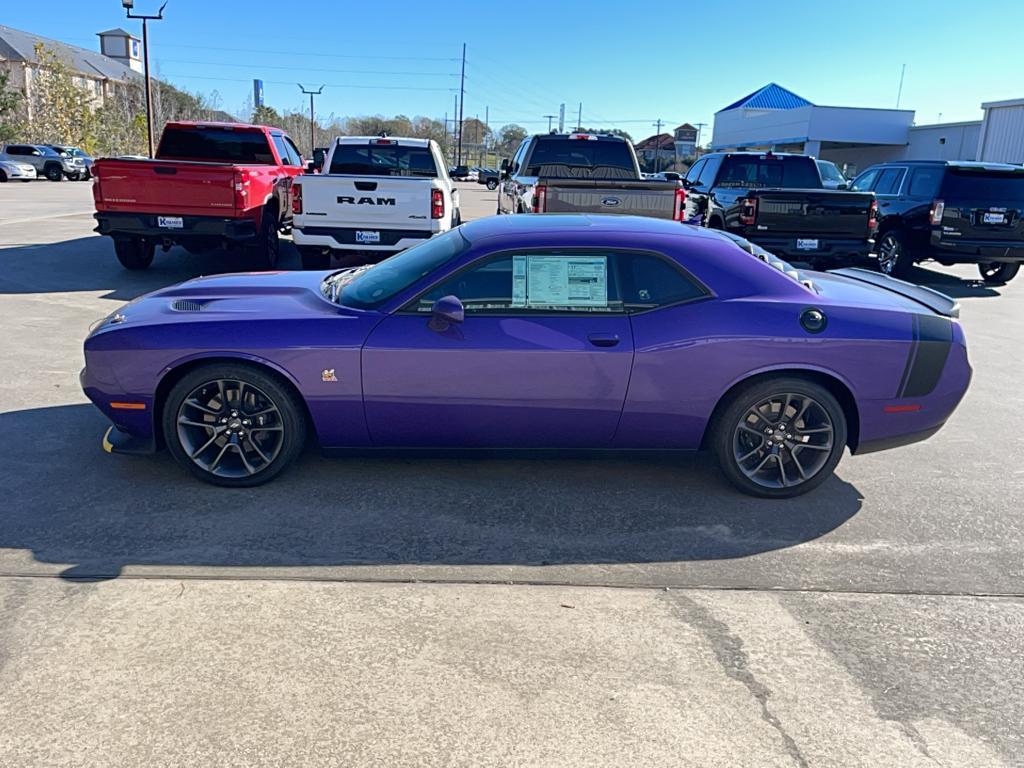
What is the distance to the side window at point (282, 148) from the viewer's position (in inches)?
502

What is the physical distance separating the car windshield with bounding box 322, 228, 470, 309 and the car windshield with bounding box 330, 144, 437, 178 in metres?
7.20

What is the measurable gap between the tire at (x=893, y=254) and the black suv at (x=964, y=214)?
0.07 meters

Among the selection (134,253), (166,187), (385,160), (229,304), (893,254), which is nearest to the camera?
(229,304)

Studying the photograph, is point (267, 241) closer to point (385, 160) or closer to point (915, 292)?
point (385, 160)

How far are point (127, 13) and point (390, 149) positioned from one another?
2489cm

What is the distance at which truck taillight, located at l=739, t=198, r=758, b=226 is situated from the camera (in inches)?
429

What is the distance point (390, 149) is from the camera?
11.9 m

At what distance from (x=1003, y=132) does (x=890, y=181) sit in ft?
65.1

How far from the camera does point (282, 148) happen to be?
13.2 m

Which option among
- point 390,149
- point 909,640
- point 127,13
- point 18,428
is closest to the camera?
point 909,640

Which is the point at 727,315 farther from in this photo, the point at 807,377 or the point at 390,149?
the point at 390,149

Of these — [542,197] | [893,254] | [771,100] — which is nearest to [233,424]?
[542,197]

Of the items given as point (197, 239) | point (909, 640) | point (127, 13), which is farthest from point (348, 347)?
point (127, 13)

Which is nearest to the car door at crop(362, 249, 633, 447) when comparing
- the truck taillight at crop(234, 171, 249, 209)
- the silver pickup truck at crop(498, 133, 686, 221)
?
→ the silver pickup truck at crop(498, 133, 686, 221)
